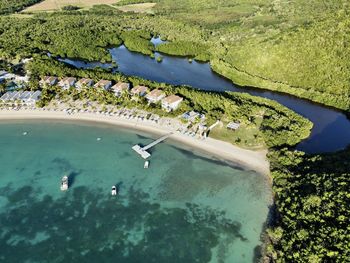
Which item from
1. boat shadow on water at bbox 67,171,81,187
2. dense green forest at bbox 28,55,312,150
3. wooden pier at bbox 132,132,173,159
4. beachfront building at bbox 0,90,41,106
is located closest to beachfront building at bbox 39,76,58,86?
dense green forest at bbox 28,55,312,150

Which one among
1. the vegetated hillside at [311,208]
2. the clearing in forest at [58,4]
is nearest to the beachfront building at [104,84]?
the vegetated hillside at [311,208]

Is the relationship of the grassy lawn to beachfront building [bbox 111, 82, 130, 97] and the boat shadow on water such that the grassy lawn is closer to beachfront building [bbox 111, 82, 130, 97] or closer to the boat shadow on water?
beachfront building [bbox 111, 82, 130, 97]

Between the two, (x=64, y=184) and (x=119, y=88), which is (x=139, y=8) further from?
(x=64, y=184)

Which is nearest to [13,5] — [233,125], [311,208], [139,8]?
[139,8]

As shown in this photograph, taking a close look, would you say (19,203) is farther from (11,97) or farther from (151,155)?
(11,97)

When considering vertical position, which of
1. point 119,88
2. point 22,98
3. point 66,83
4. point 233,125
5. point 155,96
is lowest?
point 22,98
